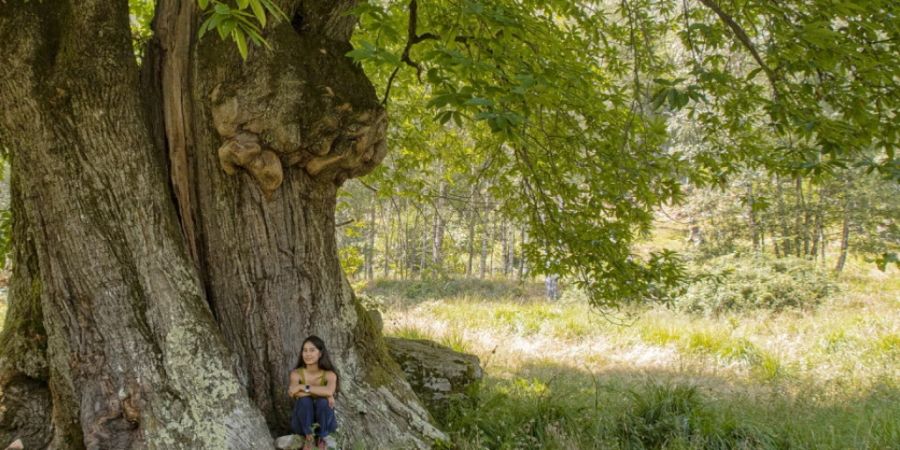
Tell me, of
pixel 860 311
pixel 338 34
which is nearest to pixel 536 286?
pixel 860 311

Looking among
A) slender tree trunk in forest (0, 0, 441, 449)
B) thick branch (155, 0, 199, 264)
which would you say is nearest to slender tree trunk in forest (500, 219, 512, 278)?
slender tree trunk in forest (0, 0, 441, 449)

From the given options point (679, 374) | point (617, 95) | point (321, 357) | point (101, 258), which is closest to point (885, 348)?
point (679, 374)

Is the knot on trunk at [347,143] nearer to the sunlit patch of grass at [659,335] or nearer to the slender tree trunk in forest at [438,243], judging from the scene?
the slender tree trunk in forest at [438,243]

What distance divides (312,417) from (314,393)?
15cm

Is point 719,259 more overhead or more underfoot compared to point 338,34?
more underfoot

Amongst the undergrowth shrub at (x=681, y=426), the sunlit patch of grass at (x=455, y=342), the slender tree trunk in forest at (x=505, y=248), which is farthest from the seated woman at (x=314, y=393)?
the slender tree trunk in forest at (x=505, y=248)

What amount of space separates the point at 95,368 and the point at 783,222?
63.7 ft

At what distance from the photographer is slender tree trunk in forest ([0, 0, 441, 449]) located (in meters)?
3.61

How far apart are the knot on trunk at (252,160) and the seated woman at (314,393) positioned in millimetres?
1112

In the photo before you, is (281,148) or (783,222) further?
(783,222)

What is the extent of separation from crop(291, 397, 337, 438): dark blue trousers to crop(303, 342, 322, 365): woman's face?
0.24 meters

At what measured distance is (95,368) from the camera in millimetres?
3605

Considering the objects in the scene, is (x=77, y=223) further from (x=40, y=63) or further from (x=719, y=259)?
(x=719, y=259)

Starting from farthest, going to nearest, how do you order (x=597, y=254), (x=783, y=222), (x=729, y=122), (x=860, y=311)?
(x=783, y=222) < (x=860, y=311) < (x=597, y=254) < (x=729, y=122)
